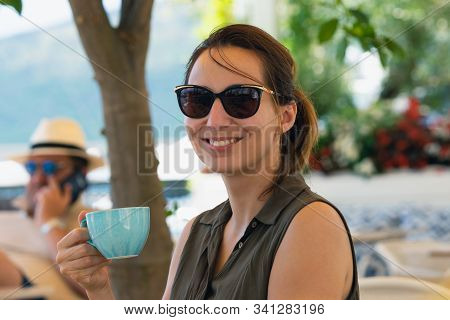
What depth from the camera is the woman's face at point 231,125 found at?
2.97ft

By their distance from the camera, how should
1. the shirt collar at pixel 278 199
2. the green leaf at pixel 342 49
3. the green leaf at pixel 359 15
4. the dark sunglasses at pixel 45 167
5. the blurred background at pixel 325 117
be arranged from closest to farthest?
the shirt collar at pixel 278 199 → the green leaf at pixel 359 15 → the green leaf at pixel 342 49 → the dark sunglasses at pixel 45 167 → the blurred background at pixel 325 117

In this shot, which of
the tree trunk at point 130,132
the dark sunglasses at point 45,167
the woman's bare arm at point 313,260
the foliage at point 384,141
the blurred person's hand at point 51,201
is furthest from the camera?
the foliage at point 384,141

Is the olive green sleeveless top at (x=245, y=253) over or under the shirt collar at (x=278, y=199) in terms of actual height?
under

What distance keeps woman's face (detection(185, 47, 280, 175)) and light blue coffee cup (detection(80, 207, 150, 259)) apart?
14 centimetres

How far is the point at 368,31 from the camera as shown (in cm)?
133

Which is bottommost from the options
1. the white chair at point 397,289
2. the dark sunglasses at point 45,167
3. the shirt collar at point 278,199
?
the white chair at point 397,289

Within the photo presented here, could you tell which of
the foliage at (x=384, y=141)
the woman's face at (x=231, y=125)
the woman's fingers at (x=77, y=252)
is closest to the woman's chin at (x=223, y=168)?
the woman's face at (x=231, y=125)

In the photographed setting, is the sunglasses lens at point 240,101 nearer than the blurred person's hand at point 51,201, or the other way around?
the sunglasses lens at point 240,101

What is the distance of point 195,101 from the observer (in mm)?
913

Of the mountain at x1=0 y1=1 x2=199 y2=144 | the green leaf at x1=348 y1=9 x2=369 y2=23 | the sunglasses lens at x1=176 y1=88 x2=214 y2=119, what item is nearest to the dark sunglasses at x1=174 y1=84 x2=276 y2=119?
the sunglasses lens at x1=176 y1=88 x2=214 y2=119

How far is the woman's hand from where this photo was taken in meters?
0.90

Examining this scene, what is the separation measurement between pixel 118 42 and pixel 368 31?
1.75 feet

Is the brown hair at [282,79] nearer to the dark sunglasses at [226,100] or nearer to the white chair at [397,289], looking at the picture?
the dark sunglasses at [226,100]
